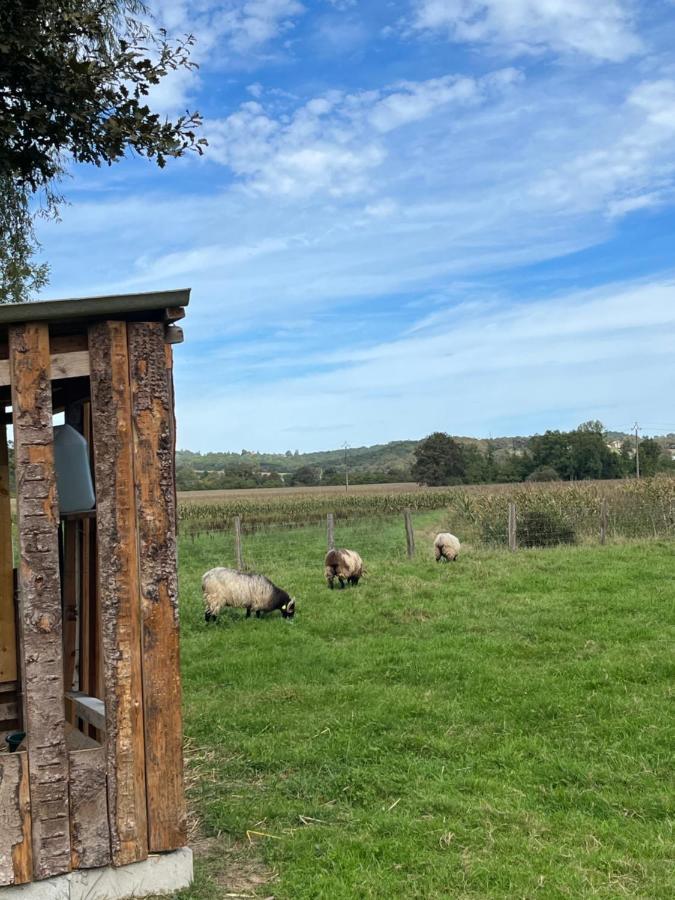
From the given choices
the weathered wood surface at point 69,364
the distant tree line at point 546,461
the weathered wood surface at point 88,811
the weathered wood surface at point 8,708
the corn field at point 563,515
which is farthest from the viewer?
the distant tree line at point 546,461

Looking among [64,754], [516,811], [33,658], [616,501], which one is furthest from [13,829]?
[616,501]

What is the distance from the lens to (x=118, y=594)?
4.03 meters

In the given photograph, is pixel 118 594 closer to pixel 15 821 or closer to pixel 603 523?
pixel 15 821

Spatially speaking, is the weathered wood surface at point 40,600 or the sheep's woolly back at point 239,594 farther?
the sheep's woolly back at point 239,594

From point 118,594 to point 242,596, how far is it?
25.6 ft

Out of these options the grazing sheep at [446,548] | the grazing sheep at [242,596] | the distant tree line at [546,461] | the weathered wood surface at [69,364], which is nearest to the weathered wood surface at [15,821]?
the weathered wood surface at [69,364]

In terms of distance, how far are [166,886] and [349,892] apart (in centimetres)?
91

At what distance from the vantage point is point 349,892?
4.07 meters

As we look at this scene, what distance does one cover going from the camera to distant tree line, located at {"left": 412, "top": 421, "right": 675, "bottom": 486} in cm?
5972

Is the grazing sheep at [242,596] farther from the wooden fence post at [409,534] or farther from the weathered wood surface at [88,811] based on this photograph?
the weathered wood surface at [88,811]

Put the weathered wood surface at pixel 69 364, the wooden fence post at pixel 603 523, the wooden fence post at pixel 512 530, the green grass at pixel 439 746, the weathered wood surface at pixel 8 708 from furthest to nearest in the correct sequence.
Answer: the wooden fence post at pixel 603 523 → the wooden fence post at pixel 512 530 → the weathered wood surface at pixel 8 708 → the green grass at pixel 439 746 → the weathered wood surface at pixel 69 364

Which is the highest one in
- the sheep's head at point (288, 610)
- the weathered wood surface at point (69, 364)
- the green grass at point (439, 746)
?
the weathered wood surface at point (69, 364)

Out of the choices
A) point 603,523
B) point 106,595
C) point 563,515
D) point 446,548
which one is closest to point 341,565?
point 446,548

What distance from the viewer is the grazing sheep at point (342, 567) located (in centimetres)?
1405
